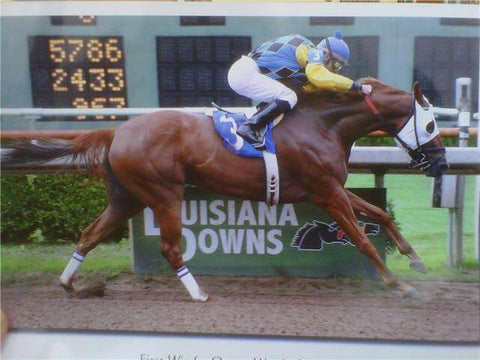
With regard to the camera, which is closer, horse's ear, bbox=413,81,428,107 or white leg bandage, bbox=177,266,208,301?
horse's ear, bbox=413,81,428,107

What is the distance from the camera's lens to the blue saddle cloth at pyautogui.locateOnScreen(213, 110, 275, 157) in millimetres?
1821

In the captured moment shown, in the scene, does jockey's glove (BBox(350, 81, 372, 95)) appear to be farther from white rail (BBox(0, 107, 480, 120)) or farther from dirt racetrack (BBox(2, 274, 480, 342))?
dirt racetrack (BBox(2, 274, 480, 342))

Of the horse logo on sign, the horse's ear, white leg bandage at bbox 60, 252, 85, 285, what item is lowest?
white leg bandage at bbox 60, 252, 85, 285

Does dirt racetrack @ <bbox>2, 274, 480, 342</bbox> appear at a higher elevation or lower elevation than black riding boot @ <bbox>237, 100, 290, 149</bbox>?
lower

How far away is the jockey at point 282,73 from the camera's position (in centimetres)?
174

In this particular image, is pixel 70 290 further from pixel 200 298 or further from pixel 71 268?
pixel 200 298

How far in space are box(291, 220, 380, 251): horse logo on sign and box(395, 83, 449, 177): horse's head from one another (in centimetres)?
29

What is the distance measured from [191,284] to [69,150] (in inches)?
26.8

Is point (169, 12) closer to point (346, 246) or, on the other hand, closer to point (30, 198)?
point (30, 198)

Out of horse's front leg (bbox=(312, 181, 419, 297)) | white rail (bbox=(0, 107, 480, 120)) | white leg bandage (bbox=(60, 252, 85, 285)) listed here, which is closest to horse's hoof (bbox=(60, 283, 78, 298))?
white leg bandage (bbox=(60, 252, 85, 285))

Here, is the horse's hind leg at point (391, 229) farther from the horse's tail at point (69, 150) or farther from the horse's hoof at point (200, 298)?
the horse's tail at point (69, 150)

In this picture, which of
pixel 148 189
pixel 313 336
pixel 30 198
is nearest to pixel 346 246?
pixel 313 336

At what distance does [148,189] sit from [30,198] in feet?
1.48

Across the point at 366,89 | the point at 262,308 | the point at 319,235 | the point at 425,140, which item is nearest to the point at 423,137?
the point at 425,140
